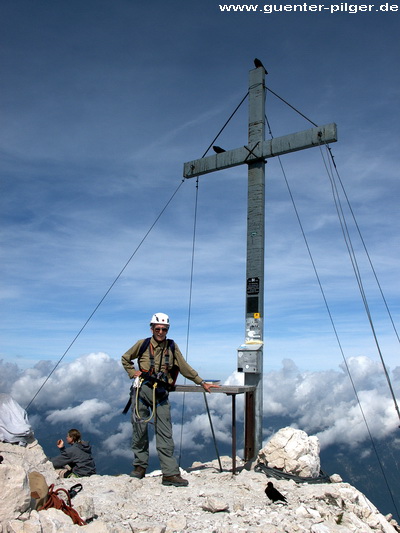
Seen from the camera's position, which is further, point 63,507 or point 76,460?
point 76,460

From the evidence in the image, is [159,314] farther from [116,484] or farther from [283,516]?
[283,516]

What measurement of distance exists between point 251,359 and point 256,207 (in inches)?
135

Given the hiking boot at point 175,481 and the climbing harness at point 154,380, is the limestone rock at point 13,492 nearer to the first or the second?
the climbing harness at point 154,380

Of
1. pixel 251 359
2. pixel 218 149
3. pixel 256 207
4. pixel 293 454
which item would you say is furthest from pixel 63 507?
pixel 218 149

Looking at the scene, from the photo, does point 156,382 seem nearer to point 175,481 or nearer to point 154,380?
point 154,380

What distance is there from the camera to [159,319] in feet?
24.6

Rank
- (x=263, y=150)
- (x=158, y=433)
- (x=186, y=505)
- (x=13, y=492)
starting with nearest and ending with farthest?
(x=13, y=492)
(x=186, y=505)
(x=158, y=433)
(x=263, y=150)

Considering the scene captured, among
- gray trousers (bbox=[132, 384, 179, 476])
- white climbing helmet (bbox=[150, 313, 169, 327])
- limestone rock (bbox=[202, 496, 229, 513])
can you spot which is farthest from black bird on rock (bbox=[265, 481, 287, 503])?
white climbing helmet (bbox=[150, 313, 169, 327])

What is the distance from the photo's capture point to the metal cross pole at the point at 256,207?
8922 mm

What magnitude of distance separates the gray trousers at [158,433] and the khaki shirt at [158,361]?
1.24 feet

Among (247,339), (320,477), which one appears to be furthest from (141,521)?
(247,339)

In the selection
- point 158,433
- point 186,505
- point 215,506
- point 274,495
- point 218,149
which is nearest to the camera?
point 215,506

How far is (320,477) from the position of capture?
25.5ft

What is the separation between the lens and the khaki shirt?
24.7 ft
